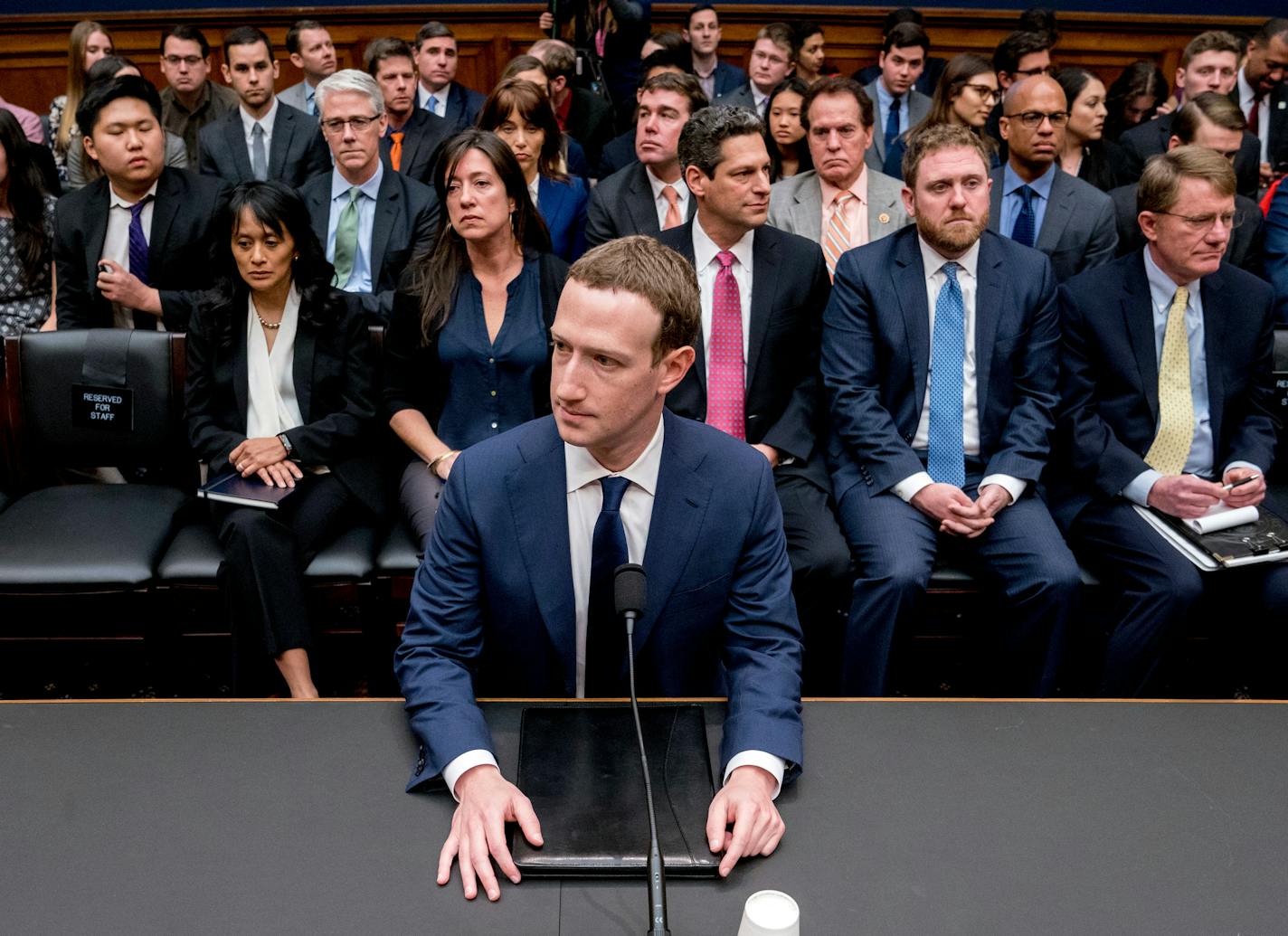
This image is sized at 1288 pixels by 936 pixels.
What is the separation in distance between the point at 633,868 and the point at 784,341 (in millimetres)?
1895

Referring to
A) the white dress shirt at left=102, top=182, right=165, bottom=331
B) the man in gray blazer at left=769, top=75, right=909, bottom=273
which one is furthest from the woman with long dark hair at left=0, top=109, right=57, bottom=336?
the man in gray blazer at left=769, top=75, right=909, bottom=273

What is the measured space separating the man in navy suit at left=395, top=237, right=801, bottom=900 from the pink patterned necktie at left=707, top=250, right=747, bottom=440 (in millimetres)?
1187

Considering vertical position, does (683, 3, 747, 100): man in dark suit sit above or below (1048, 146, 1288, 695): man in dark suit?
above

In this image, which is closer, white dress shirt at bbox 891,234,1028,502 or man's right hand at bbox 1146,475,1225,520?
man's right hand at bbox 1146,475,1225,520

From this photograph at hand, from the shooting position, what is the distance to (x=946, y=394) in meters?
2.68

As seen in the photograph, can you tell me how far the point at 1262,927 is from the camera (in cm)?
Answer: 112

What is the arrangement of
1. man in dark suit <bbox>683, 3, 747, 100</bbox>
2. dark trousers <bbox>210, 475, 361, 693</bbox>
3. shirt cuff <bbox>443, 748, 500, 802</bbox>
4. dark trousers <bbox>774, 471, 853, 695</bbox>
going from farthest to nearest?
man in dark suit <bbox>683, 3, 747, 100</bbox> < dark trousers <bbox>774, 471, 853, 695</bbox> < dark trousers <bbox>210, 475, 361, 693</bbox> < shirt cuff <bbox>443, 748, 500, 802</bbox>

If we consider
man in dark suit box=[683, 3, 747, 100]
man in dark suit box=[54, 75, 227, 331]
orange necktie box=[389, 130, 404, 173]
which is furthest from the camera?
man in dark suit box=[683, 3, 747, 100]

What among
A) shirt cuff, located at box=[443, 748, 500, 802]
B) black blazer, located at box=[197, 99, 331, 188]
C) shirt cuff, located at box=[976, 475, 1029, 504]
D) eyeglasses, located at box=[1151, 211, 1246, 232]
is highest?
black blazer, located at box=[197, 99, 331, 188]

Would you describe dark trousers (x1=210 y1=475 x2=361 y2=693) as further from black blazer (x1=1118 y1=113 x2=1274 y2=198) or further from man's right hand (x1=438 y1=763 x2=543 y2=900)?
black blazer (x1=1118 y1=113 x2=1274 y2=198)

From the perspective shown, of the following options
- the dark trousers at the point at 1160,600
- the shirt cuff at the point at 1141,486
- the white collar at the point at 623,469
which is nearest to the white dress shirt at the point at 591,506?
the white collar at the point at 623,469

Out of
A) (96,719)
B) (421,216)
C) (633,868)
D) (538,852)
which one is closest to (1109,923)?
(633,868)

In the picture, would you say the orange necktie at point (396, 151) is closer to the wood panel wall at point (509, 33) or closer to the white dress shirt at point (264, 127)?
the white dress shirt at point (264, 127)

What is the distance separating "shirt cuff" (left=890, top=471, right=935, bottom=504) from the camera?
2.61 meters
